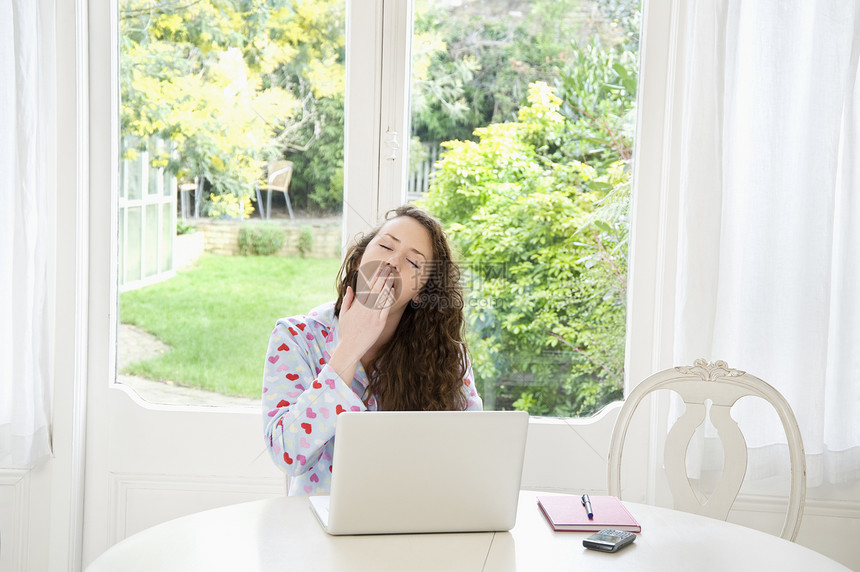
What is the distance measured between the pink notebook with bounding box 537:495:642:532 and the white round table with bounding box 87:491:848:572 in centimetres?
2

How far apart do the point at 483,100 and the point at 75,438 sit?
5.16ft

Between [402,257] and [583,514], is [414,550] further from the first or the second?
[402,257]

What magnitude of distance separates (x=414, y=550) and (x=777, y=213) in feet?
4.83

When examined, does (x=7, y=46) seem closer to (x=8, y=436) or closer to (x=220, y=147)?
(x=220, y=147)

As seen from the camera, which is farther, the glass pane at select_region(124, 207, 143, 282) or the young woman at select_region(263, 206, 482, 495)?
the glass pane at select_region(124, 207, 143, 282)

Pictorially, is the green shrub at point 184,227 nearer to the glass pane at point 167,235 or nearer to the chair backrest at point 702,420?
the glass pane at point 167,235

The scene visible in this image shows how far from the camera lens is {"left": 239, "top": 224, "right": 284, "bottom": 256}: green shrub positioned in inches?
94.0

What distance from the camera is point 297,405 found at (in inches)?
59.4

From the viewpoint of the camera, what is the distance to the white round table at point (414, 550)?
1.12 metres

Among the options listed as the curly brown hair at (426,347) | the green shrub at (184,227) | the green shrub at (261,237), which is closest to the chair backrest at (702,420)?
the curly brown hair at (426,347)

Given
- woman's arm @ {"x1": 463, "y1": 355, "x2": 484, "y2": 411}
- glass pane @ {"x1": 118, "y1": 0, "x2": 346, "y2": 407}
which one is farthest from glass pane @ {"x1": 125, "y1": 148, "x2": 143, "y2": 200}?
woman's arm @ {"x1": 463, "y1": 355, "x2": 484, "y2": 411}

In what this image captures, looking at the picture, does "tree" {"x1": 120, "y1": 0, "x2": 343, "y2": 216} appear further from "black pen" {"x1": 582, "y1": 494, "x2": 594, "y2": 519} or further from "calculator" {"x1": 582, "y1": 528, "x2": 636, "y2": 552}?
"calculator" {"x1": 582, "y1": 528, "x2": 636, "y2": 552}

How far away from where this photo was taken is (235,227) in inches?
94.1

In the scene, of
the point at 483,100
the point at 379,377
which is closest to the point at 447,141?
the point at 483,100
